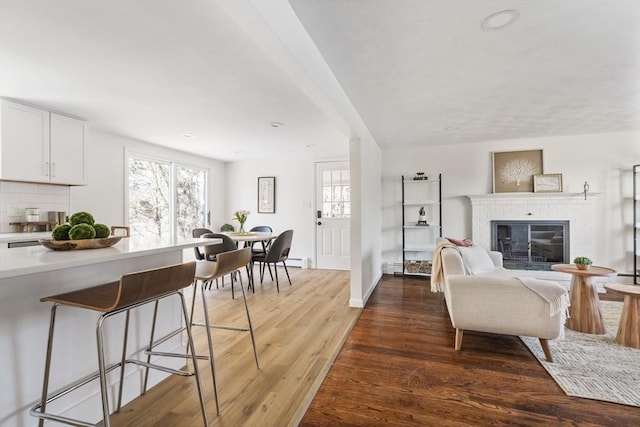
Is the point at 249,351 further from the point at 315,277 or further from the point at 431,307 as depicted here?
the point at 315,277

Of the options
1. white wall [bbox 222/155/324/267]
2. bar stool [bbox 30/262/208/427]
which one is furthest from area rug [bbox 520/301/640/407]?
white wall [bbox 222/155/324/267]

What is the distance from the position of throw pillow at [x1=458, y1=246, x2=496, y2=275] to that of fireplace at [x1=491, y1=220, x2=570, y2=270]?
5.11 ft

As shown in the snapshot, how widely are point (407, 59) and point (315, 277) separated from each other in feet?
12.2

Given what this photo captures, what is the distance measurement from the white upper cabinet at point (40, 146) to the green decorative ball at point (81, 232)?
2.41m

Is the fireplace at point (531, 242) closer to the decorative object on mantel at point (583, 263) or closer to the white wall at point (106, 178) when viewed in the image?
the decorative object on mantel at point (583, 263)

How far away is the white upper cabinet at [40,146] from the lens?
2972 millimetres

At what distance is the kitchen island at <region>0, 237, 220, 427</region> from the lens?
122 centimetres

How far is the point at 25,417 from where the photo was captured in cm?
128

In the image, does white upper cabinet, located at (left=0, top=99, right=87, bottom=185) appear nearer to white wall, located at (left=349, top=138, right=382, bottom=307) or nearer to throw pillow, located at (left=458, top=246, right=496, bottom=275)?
white wall, located at (left=349, top=138, right=382, bottom=307)

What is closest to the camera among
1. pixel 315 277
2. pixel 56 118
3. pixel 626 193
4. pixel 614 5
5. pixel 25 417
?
pixel 25 417

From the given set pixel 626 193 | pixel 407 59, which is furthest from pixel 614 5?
pixel 626 193

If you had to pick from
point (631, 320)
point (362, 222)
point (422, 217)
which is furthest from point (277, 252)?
point (631, 320)

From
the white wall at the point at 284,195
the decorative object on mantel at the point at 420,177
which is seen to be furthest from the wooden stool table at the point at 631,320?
the white wall at the point at 284,195

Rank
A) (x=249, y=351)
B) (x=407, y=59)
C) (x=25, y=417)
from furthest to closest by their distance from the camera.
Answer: (x=249, y=351) < (x=407, y=59) < (x=25, y=417)
